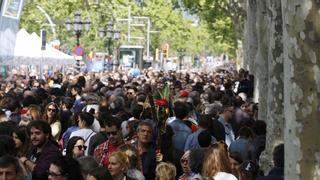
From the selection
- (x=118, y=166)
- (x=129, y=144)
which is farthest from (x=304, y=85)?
(x=129, y=144)

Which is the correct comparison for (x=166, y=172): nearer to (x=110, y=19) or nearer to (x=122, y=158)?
(x=122, y=158)

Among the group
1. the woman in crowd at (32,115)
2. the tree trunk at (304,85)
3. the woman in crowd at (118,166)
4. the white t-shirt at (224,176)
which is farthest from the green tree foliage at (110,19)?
the tree trunk at (304,85)

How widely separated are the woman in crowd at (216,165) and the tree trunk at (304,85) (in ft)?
8.09

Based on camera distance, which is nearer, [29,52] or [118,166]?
[118,166]

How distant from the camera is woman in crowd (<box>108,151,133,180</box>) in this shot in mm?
8312

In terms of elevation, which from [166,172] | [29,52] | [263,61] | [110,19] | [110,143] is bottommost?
[166,172]

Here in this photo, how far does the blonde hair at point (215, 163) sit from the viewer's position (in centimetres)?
840

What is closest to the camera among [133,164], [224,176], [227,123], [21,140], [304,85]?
[304,85]

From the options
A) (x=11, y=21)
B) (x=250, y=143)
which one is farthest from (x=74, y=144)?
(x=11, y=21)

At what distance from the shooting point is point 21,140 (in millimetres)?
9539

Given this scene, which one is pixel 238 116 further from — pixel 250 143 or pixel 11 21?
pixel 11 21

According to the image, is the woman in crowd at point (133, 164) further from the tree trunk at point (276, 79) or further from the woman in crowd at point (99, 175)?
the tree trunk at point (276, 79)

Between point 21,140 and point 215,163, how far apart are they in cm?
239

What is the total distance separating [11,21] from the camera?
22.0 metres
